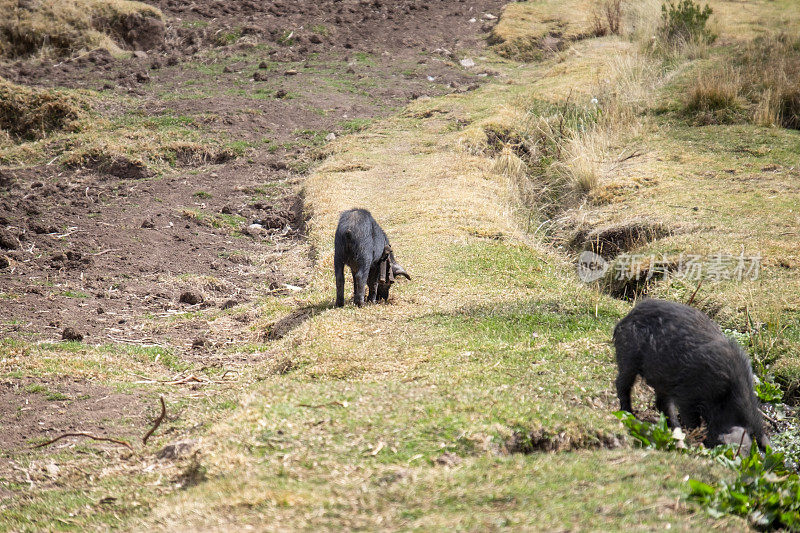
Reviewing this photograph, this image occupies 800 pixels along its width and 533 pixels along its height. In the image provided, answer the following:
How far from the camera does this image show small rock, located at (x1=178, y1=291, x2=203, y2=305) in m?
8.45

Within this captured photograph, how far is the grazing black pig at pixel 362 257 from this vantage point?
6.90 m

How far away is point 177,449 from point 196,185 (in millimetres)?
8235

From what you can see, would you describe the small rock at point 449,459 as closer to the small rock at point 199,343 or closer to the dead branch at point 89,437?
the dead branch at point 89,437

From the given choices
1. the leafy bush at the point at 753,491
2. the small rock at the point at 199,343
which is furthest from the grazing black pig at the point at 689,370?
the small rock at the point at 199,343

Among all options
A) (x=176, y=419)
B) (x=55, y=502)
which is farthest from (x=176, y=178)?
(x=55, y=502)

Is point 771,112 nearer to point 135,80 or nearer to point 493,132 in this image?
point 493,132

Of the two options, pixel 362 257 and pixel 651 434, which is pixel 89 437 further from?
pixel 651 434

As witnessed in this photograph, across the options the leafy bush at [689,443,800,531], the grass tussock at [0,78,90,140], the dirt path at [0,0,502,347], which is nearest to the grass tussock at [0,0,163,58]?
the dirt path at [0,0,502,347]

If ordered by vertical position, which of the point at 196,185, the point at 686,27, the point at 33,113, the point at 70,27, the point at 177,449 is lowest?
the point at 177,449

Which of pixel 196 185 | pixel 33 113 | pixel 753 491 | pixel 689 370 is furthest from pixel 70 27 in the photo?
pixel 753 491

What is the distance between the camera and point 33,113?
13625mm

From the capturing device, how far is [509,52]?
2088cm

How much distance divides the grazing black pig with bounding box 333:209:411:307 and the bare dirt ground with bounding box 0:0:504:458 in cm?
68

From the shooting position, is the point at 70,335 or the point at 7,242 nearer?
the point at 70,335
